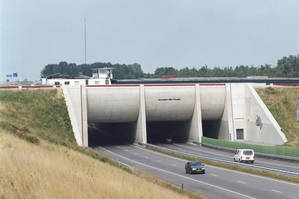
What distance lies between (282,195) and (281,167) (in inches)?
732

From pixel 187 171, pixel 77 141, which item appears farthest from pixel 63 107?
pixel 187 171

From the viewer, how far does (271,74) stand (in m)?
188

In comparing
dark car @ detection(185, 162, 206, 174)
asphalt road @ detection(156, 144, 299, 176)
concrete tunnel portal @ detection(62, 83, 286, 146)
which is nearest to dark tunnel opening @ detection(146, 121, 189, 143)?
concrete tunnel portal @ detection(62, 83, 286, 146)

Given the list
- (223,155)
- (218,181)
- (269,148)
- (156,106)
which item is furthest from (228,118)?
(218,181)

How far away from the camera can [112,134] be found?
330ft

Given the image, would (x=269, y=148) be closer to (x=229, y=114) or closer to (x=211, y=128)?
(x=229, y=114)

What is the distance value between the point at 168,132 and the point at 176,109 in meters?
13.7

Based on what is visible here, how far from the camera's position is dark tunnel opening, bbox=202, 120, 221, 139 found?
292 feet

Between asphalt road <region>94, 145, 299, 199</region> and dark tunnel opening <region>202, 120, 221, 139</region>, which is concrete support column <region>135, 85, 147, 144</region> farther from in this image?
asphalt road <region>94, 145, 299, 199</region>

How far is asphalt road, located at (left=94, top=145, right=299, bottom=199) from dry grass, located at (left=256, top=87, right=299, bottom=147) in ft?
69.9

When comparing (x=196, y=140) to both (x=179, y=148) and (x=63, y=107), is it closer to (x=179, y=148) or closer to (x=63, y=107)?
(x=179, y=148)

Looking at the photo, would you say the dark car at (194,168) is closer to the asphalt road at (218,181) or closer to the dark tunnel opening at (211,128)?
the asphalt road at (218,181)

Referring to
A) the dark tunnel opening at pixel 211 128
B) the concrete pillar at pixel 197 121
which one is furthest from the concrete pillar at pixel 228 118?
the concrete pillar at pixel 197 121

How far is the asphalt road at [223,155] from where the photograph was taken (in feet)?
166
